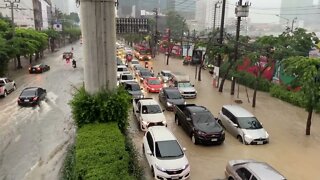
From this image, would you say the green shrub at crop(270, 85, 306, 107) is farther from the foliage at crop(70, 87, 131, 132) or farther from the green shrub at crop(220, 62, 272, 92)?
the foliage at crop(70, 87, 131, 132)

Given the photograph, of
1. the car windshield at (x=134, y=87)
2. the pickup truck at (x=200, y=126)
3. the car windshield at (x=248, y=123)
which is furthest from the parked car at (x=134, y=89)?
the car windshield at (x=248, y=123)

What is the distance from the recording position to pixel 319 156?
16.3 meters

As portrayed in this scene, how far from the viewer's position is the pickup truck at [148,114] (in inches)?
737

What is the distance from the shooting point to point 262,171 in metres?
11.6

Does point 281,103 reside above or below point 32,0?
below

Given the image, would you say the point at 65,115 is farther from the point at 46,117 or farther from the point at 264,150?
the point at 264,150

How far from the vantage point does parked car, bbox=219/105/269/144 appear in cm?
1748

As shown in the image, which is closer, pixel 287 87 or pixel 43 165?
pixel 43 165

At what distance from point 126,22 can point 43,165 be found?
63892 mm

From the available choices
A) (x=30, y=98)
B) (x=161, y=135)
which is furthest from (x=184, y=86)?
(x=161, y=135)

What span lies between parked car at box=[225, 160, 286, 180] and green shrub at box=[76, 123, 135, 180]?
4446 millimetres

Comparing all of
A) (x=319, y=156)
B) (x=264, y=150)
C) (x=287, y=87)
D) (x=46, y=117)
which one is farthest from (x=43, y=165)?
(x=287, y=87)

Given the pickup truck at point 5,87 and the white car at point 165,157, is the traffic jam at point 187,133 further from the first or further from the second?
the pickup truck at point 5,87

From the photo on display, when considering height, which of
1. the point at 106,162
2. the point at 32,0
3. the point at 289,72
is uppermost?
the point at 32,0
